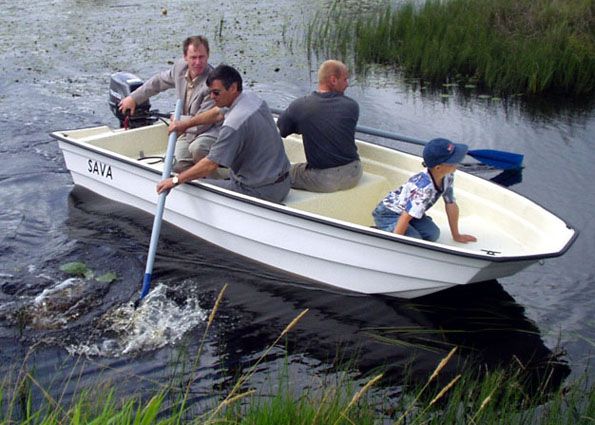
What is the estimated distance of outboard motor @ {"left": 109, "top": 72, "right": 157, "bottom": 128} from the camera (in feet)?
27.4

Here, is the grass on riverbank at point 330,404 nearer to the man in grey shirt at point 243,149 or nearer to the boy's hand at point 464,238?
the boy's hand at point 464,238

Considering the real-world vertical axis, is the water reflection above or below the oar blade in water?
below

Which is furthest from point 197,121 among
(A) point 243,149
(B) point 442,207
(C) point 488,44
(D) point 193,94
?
(C) point 488,44

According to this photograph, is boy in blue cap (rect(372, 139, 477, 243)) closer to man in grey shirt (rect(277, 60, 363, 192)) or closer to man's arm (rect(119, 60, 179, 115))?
man in grey shirt (rect(277, 60, 363, 192))

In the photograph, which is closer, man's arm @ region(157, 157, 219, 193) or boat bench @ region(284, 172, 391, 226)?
man's arm @ region(157, 157, 219, 193)

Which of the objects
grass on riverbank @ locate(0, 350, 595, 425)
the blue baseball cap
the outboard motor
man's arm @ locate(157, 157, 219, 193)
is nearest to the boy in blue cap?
the blue baseball cap

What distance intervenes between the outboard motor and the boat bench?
84.3 inches

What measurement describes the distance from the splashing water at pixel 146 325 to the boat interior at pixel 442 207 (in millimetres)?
1185

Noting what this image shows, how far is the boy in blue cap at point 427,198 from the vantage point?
18.6ft

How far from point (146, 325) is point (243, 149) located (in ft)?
4.90

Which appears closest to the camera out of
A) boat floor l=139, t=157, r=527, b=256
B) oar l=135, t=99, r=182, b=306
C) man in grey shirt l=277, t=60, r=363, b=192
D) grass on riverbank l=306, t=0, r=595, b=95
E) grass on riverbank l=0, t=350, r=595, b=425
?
grass on riverbank l=0, t=350, r=595, b=425

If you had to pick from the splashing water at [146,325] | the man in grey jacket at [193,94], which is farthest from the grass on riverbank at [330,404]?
the man in grey jacket at [193,94]

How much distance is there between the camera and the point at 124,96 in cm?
898

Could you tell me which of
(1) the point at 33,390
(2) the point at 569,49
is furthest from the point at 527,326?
(2) the point at 569,49
